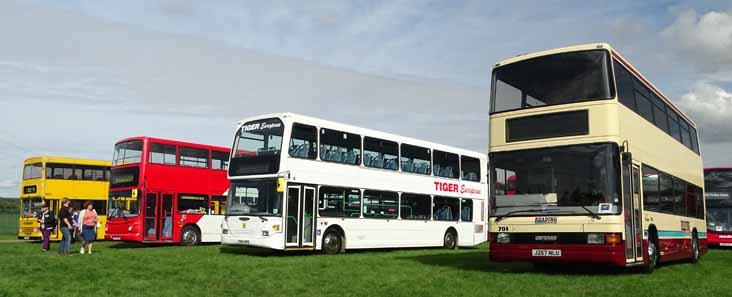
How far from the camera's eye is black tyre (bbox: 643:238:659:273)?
14317 mm

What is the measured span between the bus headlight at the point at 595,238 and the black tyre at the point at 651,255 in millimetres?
2613

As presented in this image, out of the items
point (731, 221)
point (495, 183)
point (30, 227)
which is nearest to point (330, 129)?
point (495, 183)

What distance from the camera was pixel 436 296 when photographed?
10.1 metres

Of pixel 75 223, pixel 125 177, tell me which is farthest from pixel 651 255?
pixel 75 223

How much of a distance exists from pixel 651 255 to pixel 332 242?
372 inches

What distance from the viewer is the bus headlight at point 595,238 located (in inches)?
477

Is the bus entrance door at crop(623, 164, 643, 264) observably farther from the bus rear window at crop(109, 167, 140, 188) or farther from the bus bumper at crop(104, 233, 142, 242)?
the bus rear window at crop(109, 167, 140, 188)

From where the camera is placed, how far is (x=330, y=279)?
41.2 feet

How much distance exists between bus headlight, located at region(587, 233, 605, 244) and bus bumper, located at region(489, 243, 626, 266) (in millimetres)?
74

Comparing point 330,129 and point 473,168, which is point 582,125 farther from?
point 473,168

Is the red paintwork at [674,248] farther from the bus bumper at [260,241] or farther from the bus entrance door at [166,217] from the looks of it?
the bus entrance door at [166,217]

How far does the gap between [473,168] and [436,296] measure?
17.1m

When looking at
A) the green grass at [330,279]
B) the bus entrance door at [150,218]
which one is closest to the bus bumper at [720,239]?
the green grass at [330,279]

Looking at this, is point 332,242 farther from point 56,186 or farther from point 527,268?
point 56,186
